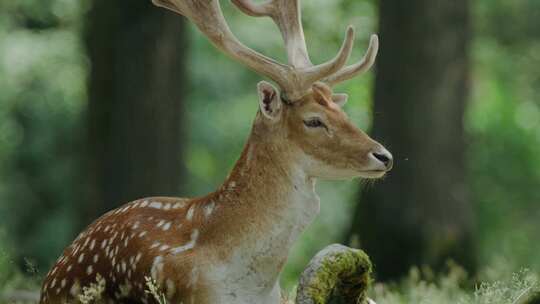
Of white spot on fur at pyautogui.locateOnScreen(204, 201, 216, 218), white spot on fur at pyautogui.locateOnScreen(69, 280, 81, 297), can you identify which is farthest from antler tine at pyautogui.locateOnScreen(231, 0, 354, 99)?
white spot on fur at pyautogui.locateOnScreen(69, 280, 81, 297)

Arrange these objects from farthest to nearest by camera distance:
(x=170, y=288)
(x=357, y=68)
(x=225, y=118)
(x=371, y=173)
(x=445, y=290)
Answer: (x=225, y=118) < (x=445, y=290) < (x=357, y=68) < (x=371, y=173) < (x=170, y=288)

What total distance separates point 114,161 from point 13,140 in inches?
315

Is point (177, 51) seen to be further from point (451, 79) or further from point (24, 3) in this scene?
point (24, 3)

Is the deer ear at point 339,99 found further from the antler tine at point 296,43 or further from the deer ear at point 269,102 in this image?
the deer ear at point 269,102

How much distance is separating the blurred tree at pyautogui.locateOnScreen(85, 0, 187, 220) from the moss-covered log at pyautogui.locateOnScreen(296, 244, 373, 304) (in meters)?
5.99

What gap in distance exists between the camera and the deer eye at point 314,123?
20.0ft

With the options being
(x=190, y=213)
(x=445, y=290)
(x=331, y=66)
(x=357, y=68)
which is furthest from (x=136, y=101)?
(x=331, y=66)

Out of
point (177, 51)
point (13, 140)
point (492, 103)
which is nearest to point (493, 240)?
point (492, 103)

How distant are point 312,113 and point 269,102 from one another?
224 mm

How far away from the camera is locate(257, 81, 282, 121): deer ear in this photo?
20.1ft

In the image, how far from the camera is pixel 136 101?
478 inches

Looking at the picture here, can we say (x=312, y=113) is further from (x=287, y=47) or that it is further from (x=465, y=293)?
(x=465, y=293)

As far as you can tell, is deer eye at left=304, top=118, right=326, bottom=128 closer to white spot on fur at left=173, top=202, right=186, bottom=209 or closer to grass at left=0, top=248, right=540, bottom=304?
white spot on fur at left=173, top=202, right=186, bottom=209

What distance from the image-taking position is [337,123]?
20.0ft
